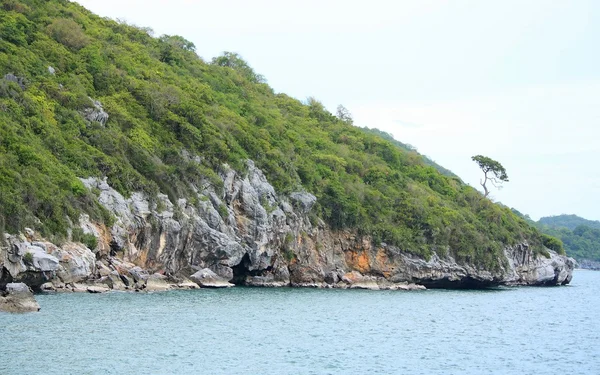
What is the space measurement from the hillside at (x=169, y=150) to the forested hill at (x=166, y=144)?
137 mm

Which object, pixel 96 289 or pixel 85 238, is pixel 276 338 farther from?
pixel 85 238

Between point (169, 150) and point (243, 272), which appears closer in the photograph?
point (169, 150)

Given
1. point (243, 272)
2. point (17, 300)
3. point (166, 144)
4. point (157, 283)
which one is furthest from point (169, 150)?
point (17, 300)

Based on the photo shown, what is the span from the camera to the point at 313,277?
68562 mm

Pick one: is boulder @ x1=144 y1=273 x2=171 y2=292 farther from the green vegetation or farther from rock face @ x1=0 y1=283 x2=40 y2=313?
rock face @ x1=0 y1=283 x2=40 y2=313

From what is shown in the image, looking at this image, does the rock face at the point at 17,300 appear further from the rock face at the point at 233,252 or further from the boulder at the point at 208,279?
the boulder at the point at 208,279

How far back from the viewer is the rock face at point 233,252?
4675cm

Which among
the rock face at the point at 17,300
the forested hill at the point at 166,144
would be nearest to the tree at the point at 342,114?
the forested hill at the point at 166,144

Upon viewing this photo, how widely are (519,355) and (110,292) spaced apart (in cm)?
2488

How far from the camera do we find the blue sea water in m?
26.8

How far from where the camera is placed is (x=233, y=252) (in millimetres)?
58344

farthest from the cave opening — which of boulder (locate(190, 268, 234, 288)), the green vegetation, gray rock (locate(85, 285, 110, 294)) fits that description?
gray rock (locate(85, 285, 110, 294))

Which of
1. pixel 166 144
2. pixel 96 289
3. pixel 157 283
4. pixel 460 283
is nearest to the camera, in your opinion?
pixel 96 289

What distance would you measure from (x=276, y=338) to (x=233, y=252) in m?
24.9
